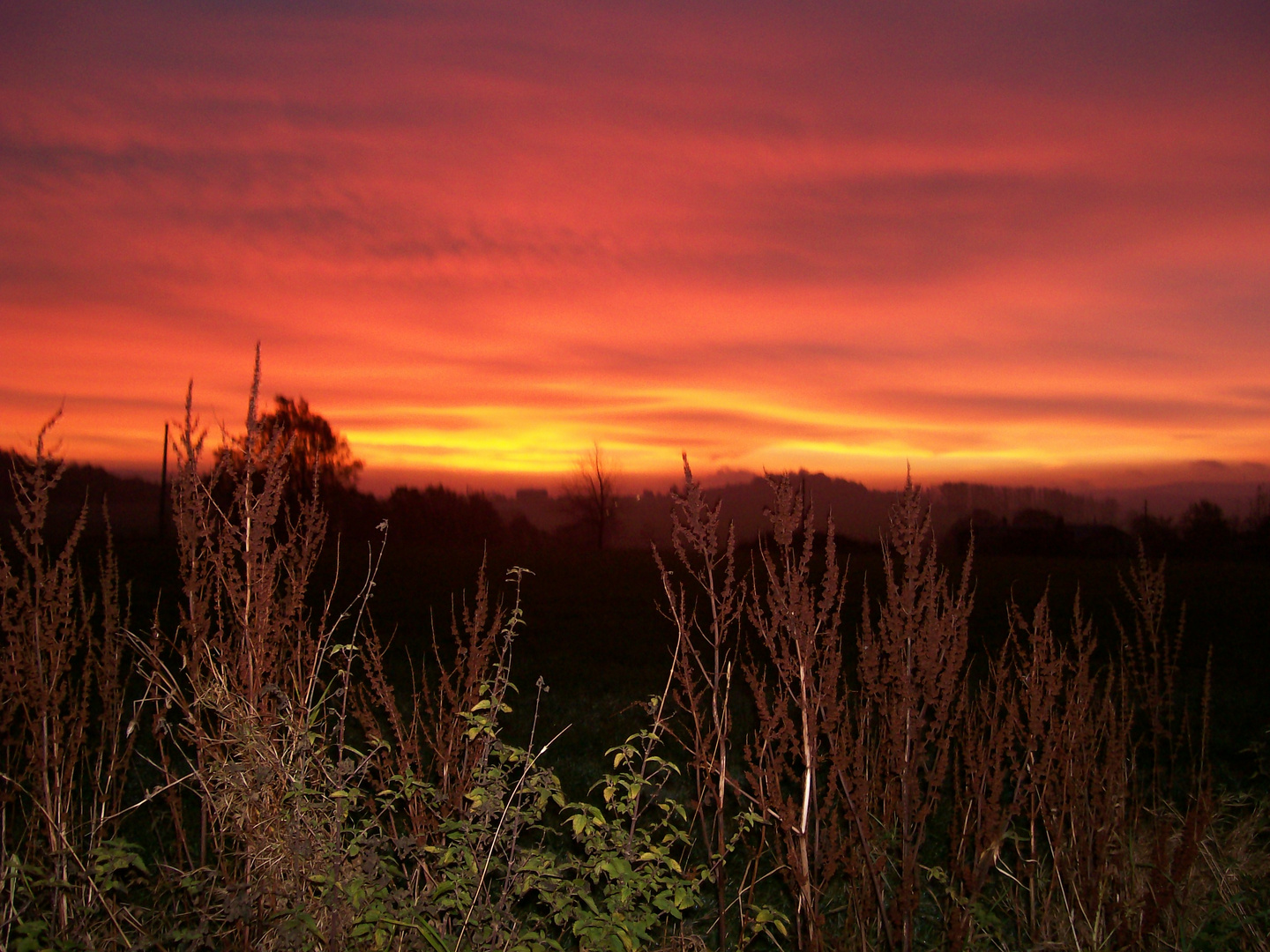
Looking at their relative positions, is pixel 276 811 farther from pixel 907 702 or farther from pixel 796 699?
pixel 907 702

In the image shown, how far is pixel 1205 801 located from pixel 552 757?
5303 mm

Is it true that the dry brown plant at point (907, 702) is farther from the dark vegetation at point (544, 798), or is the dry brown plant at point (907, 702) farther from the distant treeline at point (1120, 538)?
the distant treeline at point (1120, 538)

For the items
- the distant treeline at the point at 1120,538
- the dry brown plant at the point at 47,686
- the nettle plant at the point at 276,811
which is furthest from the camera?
the distant treeline at the point at 1120,538

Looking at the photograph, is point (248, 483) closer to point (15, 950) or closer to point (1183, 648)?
point (15, 950)

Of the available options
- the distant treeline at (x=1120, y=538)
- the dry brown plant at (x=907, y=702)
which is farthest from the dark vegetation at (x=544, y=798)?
the distant treeline at (x=1120, y=538)

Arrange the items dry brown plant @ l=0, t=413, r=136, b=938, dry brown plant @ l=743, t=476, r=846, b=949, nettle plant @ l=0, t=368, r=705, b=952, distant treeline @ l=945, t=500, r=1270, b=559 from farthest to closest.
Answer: distant treeline @ l=945, t=500, r=1270, b=559
dry brown plant @ l=0, t=413, r=136, b=938
dry brown plant @ l=743, t=476, r=846, b=949
nettle plant @ l=0, t=368, r=705, b=952

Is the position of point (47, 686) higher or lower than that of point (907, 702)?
lower

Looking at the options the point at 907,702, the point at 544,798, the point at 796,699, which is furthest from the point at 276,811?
the point at 907,702

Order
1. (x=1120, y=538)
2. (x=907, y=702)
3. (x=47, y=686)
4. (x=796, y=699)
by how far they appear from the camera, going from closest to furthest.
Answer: (x=907, y=702), (x=796, y=699), (x=47, y=686), (x=1120, y=538)

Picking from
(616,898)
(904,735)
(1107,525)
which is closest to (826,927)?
(904,735)

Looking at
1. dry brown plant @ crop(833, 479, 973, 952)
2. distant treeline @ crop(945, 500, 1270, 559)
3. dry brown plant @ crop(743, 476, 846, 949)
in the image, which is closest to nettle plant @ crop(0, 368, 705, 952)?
dry brown plant @ crop(743, 476, 846, 949)

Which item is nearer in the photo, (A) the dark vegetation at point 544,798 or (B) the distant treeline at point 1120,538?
(A) the dark vegetation at point 544,798

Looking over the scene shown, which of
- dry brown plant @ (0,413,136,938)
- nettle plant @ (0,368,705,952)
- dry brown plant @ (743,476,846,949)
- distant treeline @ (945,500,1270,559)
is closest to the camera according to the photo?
nettle plant @ (0,368,705,952)

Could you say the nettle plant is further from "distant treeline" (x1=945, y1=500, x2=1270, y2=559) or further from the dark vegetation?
"distant treeline" (x1=945, y1=500, x2=1270, y2=559)
